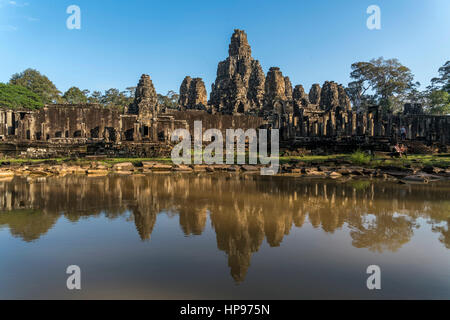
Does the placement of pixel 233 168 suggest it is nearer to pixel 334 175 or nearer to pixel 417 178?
pixel 334 175

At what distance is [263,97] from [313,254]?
134 ft

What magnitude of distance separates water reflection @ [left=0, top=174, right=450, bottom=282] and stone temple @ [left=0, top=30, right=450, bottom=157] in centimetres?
1129

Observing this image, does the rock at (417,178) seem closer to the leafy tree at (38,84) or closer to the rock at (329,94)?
the rock at (329,94)

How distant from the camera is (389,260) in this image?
126 inches

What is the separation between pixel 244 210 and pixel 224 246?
2.00 meters

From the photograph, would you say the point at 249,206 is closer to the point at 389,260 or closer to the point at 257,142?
the point at 389,260

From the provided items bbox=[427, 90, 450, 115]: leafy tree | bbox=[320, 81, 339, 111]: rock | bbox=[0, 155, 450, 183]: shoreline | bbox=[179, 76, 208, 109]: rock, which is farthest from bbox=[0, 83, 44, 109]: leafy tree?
bbox=[427, 90, 450, 115]: leafy tree

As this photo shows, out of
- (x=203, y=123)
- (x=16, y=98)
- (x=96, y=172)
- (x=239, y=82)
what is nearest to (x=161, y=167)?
(x=96, y=172)

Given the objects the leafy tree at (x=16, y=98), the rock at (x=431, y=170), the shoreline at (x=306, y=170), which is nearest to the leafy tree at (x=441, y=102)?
the shoreline at (x=306, y=170)

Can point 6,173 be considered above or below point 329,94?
below

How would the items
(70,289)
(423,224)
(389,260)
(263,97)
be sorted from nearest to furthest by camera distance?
1. (70,289)
2. (389,260)
3. (423,224)
4. (263,97)

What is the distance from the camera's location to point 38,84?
161 feet

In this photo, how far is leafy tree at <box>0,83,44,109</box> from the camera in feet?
131
